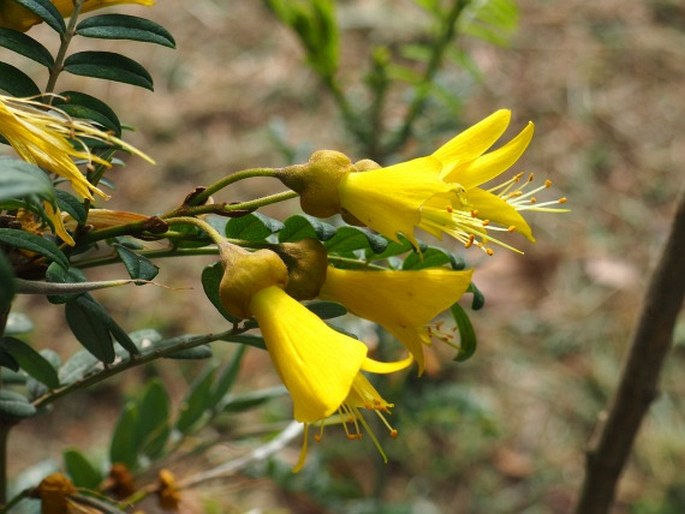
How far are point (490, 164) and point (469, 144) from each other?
3 cm

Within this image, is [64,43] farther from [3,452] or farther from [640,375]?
[640,375]

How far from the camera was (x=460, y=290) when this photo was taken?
63 cm

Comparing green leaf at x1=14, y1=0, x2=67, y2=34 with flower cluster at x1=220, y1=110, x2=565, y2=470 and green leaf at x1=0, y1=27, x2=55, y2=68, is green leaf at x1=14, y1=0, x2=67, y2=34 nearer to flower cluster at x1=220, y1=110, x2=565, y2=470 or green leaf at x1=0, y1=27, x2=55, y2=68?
green leaf at x1=0, y1=27, x2=55, y2=68

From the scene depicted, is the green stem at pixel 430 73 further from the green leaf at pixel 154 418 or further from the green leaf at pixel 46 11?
the green leaf at pixel 46 11

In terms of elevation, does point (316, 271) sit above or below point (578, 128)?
above

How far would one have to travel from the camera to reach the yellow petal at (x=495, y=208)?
64 centimetres

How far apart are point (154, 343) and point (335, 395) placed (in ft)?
0.71

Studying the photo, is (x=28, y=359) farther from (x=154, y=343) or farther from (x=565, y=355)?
(x=565, y=355)

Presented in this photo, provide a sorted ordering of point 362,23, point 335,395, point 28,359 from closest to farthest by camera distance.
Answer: point 335,395 < point 28,359 < point 362,23

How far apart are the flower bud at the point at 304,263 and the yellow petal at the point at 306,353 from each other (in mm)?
12

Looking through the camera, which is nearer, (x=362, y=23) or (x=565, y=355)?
(x=565, y=355)

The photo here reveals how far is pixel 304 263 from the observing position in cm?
62

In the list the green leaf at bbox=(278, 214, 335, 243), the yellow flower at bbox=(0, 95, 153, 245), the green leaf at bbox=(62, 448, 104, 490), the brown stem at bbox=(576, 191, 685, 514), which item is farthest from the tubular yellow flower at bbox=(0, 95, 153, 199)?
the brown stem at bbox=(576, 191, 685, 514)

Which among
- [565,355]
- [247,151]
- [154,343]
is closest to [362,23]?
[247,151]
